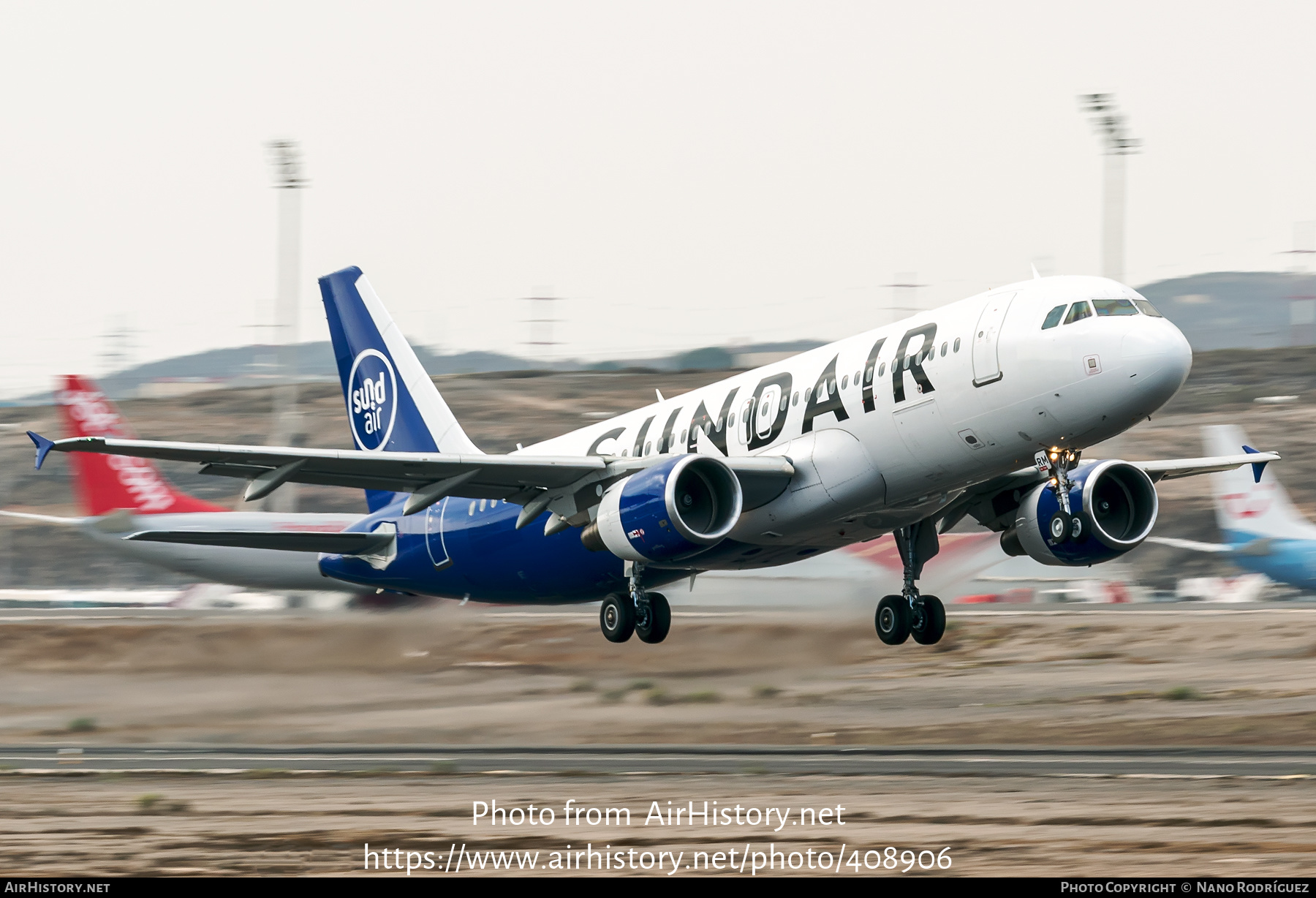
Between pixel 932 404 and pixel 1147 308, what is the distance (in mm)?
3512

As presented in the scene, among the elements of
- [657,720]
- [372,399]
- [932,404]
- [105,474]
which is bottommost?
[657,720]

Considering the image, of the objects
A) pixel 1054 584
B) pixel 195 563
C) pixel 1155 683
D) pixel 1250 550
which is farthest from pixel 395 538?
pixel 1054 584

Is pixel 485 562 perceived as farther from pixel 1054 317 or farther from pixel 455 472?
pixel 1054 317

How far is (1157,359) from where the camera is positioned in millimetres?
22625

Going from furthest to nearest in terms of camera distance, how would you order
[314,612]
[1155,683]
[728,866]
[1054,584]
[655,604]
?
[1054,584] → [314,612] → [1155,683] → [655,604] → [728,866]

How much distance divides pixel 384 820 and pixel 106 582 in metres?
67.8

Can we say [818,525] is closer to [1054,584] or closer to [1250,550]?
[1250,550]

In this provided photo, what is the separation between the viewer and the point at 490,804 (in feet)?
61.3

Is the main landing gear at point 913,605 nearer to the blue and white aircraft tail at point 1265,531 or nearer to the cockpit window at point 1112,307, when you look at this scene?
the cockpit window at point 1112,307

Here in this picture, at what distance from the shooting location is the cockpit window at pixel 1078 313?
2338 centimetres

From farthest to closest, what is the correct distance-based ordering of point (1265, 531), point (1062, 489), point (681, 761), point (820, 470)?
point (1265, 531)
point (820, 470)
point (1062, 489)
point (681, 761)

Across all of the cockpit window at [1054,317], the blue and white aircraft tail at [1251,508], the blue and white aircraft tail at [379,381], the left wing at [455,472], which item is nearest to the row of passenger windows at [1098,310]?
the cockpit window at [1054,317]

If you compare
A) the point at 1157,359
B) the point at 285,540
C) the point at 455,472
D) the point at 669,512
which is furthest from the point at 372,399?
the point at 1157,359

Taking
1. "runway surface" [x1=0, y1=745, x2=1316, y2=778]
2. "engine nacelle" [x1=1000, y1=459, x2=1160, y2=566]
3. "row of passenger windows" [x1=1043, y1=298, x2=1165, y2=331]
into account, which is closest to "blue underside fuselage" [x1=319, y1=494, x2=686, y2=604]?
"runway surface" [x1=0, y1=745, x2=1316, y2=778]
